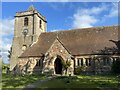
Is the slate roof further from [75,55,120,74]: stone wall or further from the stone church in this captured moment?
[75,55,120,74]: stone wall

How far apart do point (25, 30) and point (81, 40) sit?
14.4 meters

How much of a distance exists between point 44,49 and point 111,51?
13.7 metres

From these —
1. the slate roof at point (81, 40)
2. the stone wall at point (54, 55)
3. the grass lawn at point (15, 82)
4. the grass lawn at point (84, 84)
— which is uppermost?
the slate roof at point (81, 40)

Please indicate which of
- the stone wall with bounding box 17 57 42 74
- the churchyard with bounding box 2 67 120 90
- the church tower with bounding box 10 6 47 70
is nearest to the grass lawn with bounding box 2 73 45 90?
the churchyard with bounding box 2 67 120 90

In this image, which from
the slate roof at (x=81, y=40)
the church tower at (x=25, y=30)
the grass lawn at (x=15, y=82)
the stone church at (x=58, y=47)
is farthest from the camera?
the church tower at (x=25, y=30)

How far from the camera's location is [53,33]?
46.4m

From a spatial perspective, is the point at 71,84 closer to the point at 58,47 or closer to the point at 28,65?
the point at 58,47

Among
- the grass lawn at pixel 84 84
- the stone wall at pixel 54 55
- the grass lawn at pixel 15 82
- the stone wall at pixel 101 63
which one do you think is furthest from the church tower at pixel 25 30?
the grass lawn at pixel 84 84

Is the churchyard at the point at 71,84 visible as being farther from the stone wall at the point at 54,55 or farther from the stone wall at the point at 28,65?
the stone wall at the point at 28,65

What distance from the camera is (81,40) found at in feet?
136

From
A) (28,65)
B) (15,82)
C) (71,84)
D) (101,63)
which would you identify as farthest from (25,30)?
(71,84)

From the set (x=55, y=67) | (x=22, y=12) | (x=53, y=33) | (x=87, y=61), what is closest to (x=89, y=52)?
(x=87, y=61)

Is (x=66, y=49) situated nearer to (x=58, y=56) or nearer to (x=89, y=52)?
(x=58, y=56)

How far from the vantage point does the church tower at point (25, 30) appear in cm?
4678
